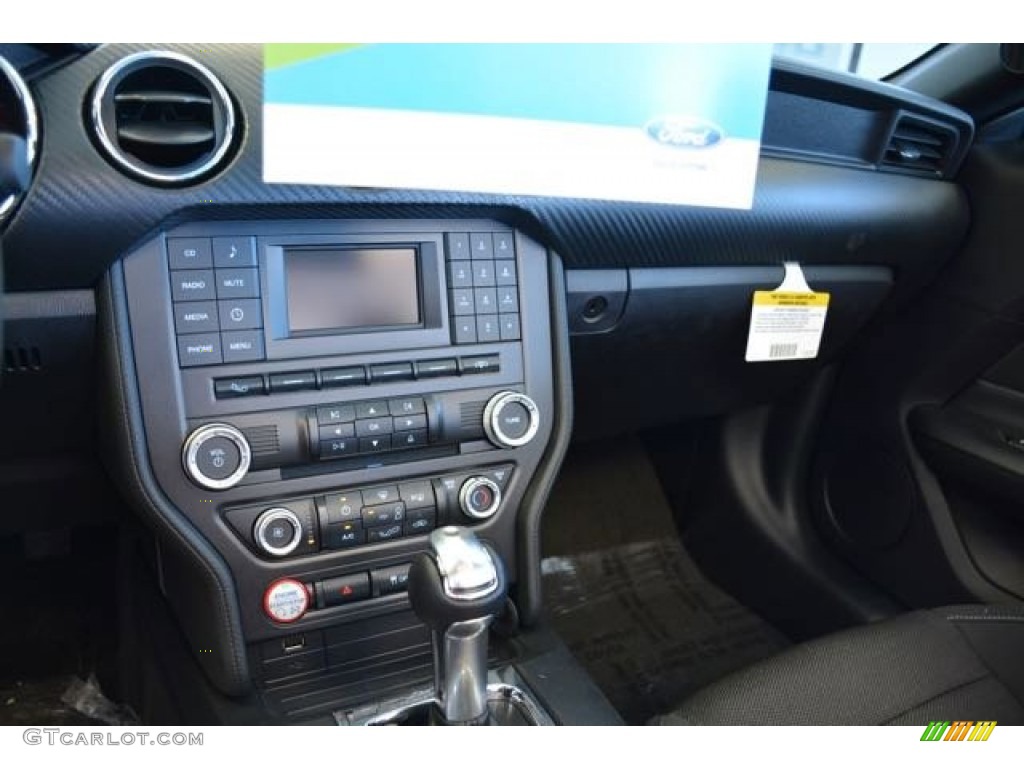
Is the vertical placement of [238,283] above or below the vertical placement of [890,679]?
above

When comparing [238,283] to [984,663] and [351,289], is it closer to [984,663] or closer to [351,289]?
[351,289]

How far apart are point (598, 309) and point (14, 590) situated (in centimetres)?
89

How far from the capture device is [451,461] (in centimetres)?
81

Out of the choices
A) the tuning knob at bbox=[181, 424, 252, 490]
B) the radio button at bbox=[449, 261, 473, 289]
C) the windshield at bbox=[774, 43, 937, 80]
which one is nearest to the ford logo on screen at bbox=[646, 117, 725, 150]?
the windshield at bbox=[774, 43, 937, 80]

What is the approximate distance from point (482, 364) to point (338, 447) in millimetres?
161

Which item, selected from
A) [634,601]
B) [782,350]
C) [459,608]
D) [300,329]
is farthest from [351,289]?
→ [634,601]

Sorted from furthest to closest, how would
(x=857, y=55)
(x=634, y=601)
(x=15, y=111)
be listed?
1. (x=634, y=601)
2. (x=857, y=55)
3. (x=15, y=111)

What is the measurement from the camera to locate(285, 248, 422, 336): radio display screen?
0.73 meters

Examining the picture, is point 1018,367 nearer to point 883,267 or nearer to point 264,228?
point 883,267

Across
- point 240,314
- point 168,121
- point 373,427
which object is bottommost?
point 373,427

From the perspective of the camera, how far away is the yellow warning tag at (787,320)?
1037 millimetres

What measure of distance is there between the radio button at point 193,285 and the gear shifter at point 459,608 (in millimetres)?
281

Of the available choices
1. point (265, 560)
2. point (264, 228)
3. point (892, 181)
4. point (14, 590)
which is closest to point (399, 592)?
point (265, 560)

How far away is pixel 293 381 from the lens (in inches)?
28.8
